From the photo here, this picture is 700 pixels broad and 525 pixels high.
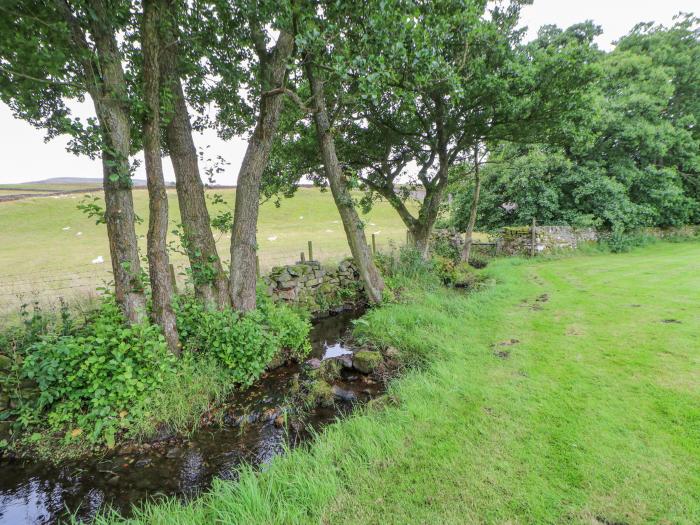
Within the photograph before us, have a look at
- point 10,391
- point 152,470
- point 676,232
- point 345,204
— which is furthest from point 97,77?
point 676,232

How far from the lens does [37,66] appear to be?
15.5 feet

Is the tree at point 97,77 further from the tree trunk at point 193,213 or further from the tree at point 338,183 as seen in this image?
the tree at point 338,183

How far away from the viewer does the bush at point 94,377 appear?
418cm

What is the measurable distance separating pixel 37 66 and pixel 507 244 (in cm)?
1922

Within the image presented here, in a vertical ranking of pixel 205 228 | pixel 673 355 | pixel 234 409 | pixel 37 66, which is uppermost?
pixel 37 66

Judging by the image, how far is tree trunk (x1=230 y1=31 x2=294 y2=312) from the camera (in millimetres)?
6398

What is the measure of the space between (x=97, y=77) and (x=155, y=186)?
160cm

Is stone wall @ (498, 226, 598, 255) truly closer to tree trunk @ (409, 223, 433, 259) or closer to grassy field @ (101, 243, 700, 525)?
tree trunk @ (409, 223, 433, 259)

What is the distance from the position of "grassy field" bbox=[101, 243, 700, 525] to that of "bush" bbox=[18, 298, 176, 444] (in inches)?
71.7

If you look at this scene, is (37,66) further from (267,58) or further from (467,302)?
(467,302)

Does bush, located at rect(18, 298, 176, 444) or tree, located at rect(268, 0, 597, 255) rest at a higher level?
tree, located at rect(268, 0, 597, 255)

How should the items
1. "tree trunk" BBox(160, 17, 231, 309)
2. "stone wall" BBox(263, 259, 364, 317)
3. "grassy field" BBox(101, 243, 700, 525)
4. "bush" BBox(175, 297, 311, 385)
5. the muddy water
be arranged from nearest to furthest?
1. "grassy field" BBox(101, 243, 700, 525)
2. the muddy water
3. "bush" BBox(175, 297, 311, 385)
4. "tree trunk" BBox(160, 17, 231, 309)
5. "stone wall" BBox(263, 259, 364, 317)

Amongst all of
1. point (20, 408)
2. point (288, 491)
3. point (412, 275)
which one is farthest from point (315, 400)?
point (412, 275)

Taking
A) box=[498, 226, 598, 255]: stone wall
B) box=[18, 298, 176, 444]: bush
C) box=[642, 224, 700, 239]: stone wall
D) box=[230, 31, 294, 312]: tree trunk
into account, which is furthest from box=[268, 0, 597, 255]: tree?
box=[642, 224, 700, 239]: stone wall
